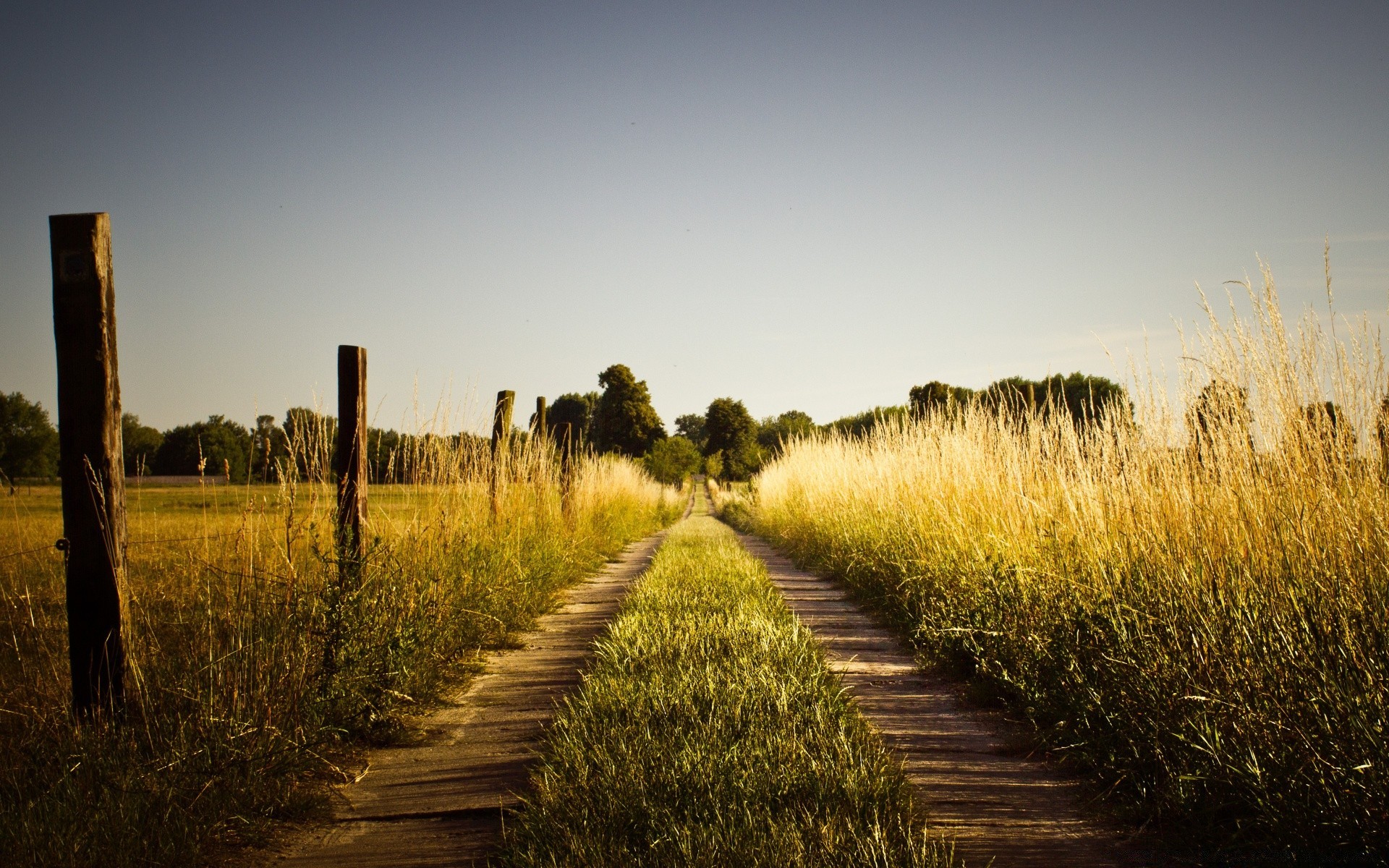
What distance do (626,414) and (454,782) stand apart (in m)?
41.3

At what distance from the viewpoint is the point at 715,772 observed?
7.25 ft

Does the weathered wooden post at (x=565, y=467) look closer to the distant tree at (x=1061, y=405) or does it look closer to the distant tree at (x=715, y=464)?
the distant tree at (x=1061, y=405)

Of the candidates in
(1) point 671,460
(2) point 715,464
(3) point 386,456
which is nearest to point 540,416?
(3) point 386,456

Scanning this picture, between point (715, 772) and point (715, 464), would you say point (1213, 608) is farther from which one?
point (715, 464)

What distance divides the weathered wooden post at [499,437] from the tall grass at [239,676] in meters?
1.49

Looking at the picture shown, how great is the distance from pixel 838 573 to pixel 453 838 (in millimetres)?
5751

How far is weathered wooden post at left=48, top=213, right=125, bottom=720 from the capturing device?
252 cm

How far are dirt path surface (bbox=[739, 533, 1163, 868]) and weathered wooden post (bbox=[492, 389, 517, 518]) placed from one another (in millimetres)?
3417

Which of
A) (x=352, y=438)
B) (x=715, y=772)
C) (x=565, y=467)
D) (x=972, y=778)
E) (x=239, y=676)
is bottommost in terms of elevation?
(x=972, y=778)

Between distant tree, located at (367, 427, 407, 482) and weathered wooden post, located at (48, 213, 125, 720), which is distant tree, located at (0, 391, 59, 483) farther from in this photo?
weathered wooden post, located at (48, 213, 125, 720)

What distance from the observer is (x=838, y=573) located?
24.2ft

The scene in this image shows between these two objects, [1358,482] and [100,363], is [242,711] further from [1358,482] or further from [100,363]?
[1358,482]

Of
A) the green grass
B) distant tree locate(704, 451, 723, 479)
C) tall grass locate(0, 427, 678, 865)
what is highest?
tall grass locate(0, 427, 678, 865)

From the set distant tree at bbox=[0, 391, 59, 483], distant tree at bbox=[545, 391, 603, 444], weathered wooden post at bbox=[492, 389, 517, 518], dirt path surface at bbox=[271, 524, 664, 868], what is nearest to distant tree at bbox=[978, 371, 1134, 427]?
dirt path surface at bbox=[271, 524, 664, 868]
